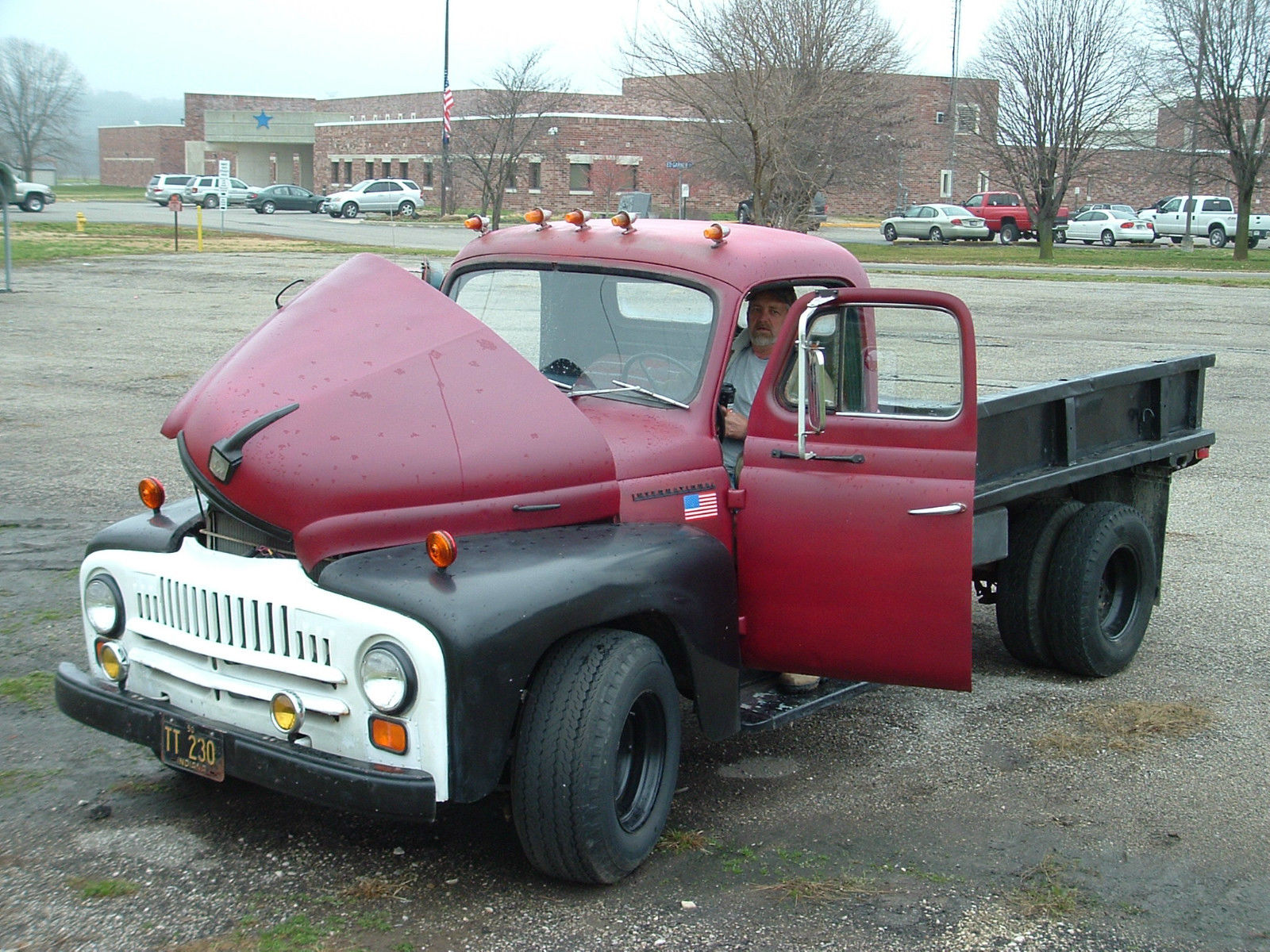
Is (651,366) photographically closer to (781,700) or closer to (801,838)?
(781,700)

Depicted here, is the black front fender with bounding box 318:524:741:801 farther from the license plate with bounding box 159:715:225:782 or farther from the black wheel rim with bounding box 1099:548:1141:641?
the black wheel rim with bounding box 1099:548:1141:641

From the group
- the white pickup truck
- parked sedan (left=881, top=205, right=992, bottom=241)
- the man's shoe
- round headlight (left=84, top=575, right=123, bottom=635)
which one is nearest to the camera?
round headlight (left=84, top=575, right=123, bottom=635)

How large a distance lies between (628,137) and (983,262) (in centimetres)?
3070

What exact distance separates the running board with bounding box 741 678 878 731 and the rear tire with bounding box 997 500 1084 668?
1142 mm

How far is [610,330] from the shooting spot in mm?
4957

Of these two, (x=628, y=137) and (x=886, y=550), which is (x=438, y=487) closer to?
(x=886, y=550)

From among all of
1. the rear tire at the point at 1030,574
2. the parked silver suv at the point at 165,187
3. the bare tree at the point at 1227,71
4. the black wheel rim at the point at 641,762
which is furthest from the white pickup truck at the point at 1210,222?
the black wheel rim at the point at 641,762

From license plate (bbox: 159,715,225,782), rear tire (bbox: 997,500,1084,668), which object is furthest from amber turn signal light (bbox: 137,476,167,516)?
rear tire (bbox: 997,500,1084,668)

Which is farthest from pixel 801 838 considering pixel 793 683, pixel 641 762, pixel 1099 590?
pixel 1099 590

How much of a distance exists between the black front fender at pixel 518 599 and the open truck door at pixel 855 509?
390 millimetres

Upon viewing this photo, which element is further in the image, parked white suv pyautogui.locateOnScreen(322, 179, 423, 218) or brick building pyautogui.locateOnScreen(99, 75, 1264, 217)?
brick building pyautogui.locateOnScreen(99, 75, 1264, 217)

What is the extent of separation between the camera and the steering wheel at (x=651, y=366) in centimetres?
476

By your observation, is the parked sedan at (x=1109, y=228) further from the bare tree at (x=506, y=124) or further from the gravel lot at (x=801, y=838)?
the gravel lot at (x=801, y=838)

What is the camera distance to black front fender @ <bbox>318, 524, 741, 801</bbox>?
3.51 meters
